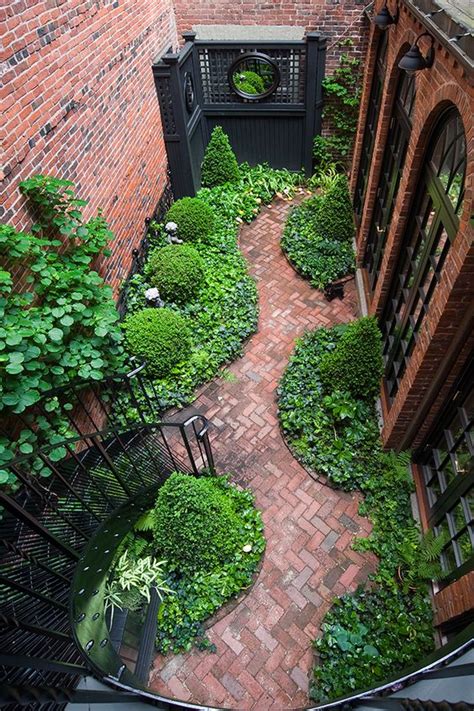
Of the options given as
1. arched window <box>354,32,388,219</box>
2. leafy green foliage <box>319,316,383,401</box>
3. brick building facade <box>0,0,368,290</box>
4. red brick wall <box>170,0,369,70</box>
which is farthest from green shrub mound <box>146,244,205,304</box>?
red brick wall <box>170,0,369,70</box>

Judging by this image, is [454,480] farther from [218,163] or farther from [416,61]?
[218,163]

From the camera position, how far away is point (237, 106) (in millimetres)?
8438

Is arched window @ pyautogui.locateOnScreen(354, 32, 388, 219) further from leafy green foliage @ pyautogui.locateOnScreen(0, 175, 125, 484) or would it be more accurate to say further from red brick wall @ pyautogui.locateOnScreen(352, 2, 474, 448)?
leafy green foliage @ pyautogui.locateOnScreen(0, 175, 125, 484)

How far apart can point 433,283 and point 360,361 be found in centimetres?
140

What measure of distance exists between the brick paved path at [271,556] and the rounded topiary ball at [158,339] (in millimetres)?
620

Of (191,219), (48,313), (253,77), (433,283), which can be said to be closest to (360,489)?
(433,283)

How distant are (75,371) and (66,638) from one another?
237 centimetres

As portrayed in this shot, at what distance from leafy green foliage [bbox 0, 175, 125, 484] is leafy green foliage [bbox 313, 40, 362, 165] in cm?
602

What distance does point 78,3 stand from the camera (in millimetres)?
4379

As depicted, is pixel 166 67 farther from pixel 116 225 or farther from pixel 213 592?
pixel 213 592

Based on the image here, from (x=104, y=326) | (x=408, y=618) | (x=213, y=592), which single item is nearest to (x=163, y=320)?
(x=104, y=326)

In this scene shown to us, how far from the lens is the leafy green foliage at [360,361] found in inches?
186

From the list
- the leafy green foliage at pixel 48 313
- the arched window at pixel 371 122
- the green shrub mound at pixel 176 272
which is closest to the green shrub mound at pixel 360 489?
the green shrub mound at pixel 176 272

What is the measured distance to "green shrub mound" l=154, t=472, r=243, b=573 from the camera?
3627 millimetres
